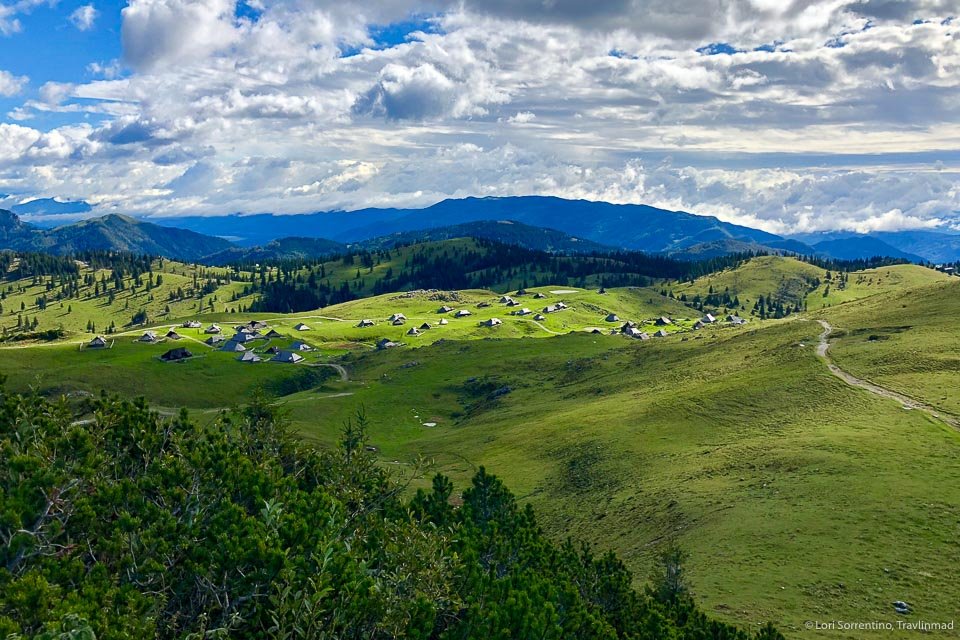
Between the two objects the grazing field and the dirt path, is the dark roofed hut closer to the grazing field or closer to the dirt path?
the grazing field

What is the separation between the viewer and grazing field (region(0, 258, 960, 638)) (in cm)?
4998

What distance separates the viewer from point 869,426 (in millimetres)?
77375

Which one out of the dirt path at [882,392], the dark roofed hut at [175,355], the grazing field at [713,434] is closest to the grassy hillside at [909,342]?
the grazing field at [713,434]

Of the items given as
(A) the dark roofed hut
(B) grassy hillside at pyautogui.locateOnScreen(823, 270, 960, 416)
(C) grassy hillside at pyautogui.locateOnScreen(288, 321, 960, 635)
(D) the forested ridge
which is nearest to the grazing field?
(C) grassy hillside at pyautogui.locateOnScreen(288, 321, 960, 635)

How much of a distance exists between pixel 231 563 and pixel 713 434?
74.7 metres

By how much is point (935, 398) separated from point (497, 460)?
59.6m

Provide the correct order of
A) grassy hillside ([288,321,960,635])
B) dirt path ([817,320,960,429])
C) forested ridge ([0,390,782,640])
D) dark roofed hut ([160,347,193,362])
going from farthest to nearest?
dark roofed hut ([160,347,193,362])
dirt path ([817,320,960,429])
grassy hillside ([288,321,960,635])
forested ridge ([0,390,782,640])

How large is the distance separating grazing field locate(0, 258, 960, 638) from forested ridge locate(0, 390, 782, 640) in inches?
341

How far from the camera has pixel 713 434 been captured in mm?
89562

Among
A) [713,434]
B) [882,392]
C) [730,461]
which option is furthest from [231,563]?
[882,392]

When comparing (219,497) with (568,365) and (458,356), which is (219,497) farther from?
(458,356)

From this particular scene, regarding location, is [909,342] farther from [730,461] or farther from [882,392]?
[730,461]

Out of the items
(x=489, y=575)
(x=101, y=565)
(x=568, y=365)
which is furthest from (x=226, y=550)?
(x=568, y=365)

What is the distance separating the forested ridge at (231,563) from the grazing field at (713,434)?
8667 millimetres
